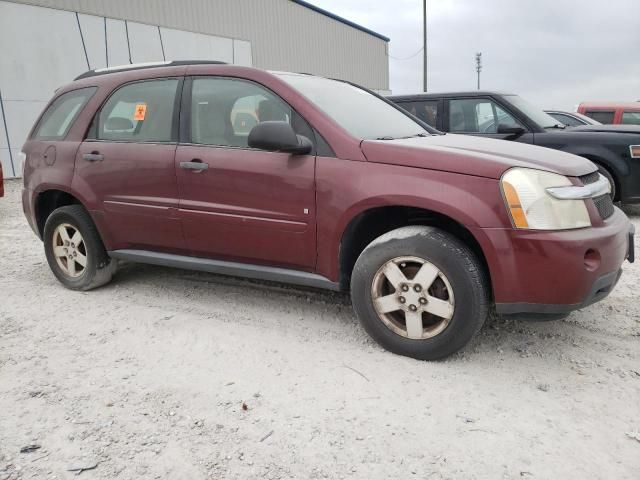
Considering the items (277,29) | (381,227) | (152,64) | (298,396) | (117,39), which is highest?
(277,29)

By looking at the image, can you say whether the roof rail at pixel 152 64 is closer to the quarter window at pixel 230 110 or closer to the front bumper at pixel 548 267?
the quarter window at pixel 230 110

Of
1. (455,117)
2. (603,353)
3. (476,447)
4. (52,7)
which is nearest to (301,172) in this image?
(476,447)

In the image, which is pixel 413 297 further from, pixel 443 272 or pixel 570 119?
pixel 570 119

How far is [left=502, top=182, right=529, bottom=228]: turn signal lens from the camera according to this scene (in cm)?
262

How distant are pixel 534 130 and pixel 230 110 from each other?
15.4ft

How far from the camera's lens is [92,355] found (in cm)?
308

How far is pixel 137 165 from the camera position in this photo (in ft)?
12.4

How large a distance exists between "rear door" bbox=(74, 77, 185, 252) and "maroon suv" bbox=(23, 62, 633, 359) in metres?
0.01

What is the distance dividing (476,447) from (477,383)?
0.57 meters

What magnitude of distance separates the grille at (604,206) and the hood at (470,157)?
0.16 meters

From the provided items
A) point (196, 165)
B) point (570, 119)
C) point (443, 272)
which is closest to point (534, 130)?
point (570, 119)

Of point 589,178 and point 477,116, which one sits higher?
point 477,116

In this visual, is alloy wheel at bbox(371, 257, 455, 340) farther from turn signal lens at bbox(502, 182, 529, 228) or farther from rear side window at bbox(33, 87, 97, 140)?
rear side window at bbox(33, 87, 97, 140)

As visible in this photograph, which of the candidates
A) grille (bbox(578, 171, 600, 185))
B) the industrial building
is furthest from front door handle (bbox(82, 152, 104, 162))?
the industrial building
